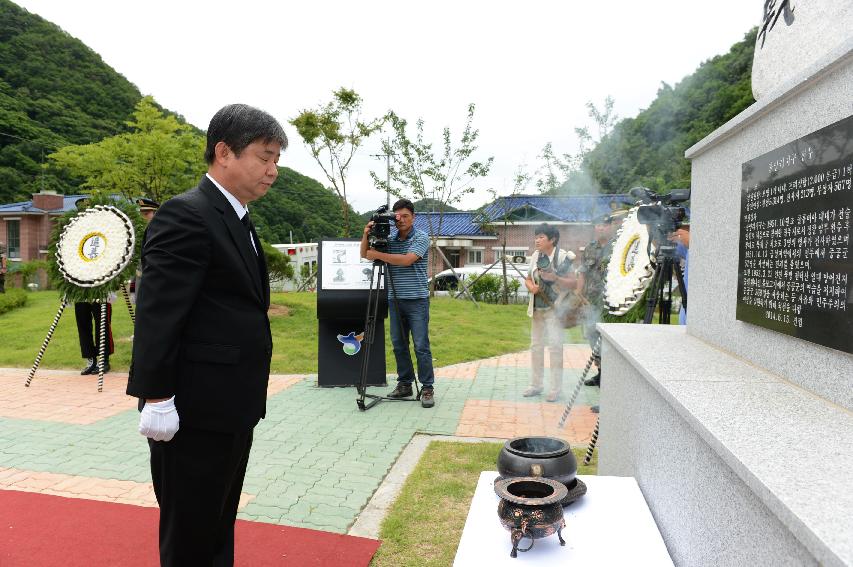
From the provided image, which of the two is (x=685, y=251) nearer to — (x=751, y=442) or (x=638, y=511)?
(x=638, y=511)

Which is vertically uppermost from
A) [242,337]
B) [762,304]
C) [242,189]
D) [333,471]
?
[242,189]

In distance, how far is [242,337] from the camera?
6.87 feet

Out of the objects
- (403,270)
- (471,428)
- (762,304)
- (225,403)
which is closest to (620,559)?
(762,304)

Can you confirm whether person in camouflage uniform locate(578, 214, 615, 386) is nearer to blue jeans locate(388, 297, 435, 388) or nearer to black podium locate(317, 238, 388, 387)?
blue jeans locate(388, 297, 435, 388)

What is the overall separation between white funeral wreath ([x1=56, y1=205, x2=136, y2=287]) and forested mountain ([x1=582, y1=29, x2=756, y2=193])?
14386mm

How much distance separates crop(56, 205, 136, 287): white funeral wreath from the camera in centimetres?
645

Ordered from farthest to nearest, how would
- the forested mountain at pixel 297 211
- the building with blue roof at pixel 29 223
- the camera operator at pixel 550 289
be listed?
the forested mountain at pixel 297 211
the building with blue roof at pixel 29 223
the camera operator at pixel 550 289

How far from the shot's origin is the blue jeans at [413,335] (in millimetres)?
5629

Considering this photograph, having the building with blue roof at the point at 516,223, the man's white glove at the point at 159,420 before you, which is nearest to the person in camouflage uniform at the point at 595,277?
the building with blue roof at the point at 516,223

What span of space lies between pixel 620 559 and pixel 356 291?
15.5 ft

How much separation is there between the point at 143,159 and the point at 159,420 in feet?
45.6

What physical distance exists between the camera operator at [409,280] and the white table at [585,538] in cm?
344

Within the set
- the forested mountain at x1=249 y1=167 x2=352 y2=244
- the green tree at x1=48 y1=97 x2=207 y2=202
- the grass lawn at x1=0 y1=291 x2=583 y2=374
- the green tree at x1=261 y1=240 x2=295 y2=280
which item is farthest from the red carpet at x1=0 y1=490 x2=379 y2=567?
the forested mountain at x1=249 y1=167 x2=352 y2=244

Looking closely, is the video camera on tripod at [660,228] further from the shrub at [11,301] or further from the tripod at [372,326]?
the shrub at [11,301]
